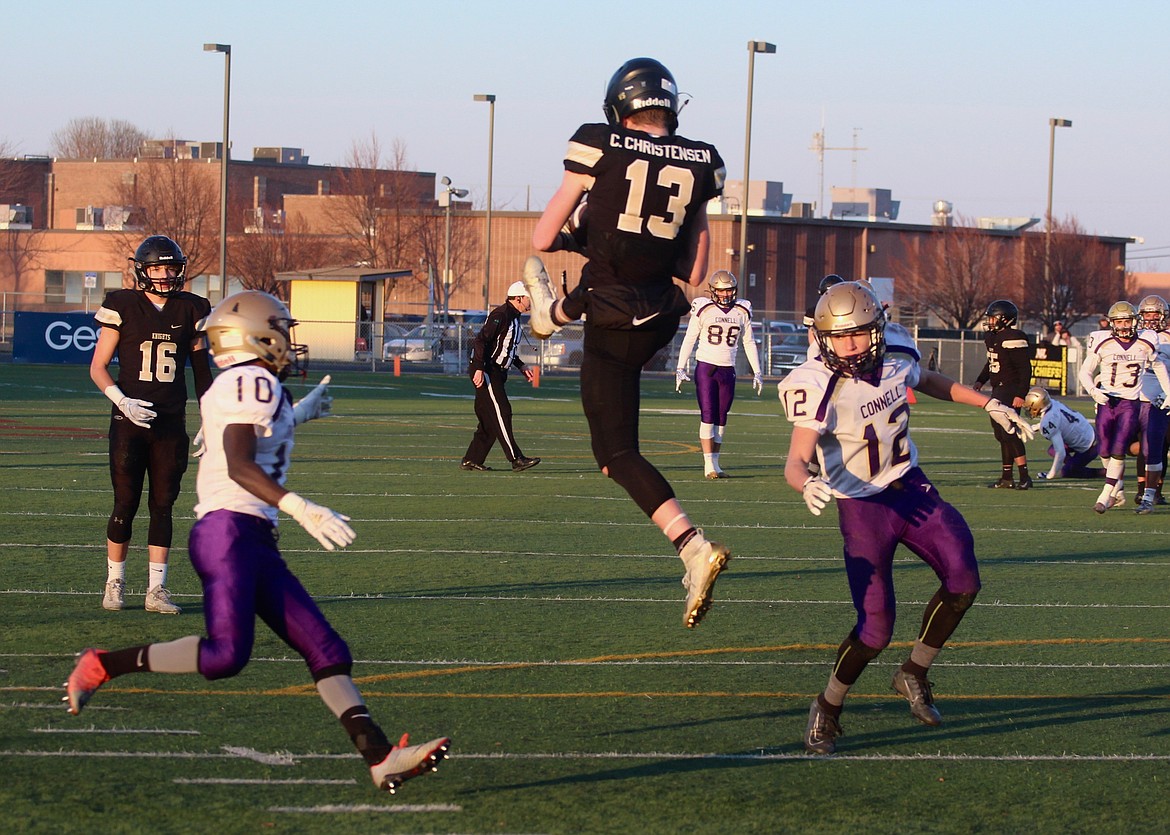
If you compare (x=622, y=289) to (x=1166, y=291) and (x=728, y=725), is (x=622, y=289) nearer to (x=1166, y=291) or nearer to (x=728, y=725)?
(x=728, y=725)

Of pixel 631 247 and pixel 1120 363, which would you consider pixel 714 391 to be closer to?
pixel 1120 363

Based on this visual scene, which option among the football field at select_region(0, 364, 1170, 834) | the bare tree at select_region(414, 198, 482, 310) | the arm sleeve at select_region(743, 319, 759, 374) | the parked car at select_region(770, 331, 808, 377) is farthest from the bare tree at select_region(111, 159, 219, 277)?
the football field at select_region(0, 364, 1170, 834)

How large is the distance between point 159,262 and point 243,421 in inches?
148

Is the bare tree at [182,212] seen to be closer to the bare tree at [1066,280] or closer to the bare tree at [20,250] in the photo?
the bare tree at [20,250]

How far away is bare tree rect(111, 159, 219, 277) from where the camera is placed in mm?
65250

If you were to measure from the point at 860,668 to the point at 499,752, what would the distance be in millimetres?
Answer: 1461

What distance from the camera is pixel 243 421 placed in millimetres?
5539

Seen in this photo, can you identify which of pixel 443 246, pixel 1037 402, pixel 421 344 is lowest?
pixel 421 344

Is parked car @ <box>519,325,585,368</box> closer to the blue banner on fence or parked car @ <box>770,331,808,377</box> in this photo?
parked car @ <box>770,331,808,377</box>

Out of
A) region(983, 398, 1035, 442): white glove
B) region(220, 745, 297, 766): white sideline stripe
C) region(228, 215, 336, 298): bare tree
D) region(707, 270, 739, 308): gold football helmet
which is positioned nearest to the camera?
region(220, 745, 297, 766): white sideline stripe

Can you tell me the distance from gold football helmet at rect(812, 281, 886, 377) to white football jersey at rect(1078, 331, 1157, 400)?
9034 millimetres

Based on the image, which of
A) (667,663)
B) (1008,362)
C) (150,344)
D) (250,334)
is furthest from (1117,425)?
(250,334)

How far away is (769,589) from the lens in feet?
33.2

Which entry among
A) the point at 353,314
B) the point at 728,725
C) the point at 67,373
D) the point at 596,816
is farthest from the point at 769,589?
the point at 353,314
